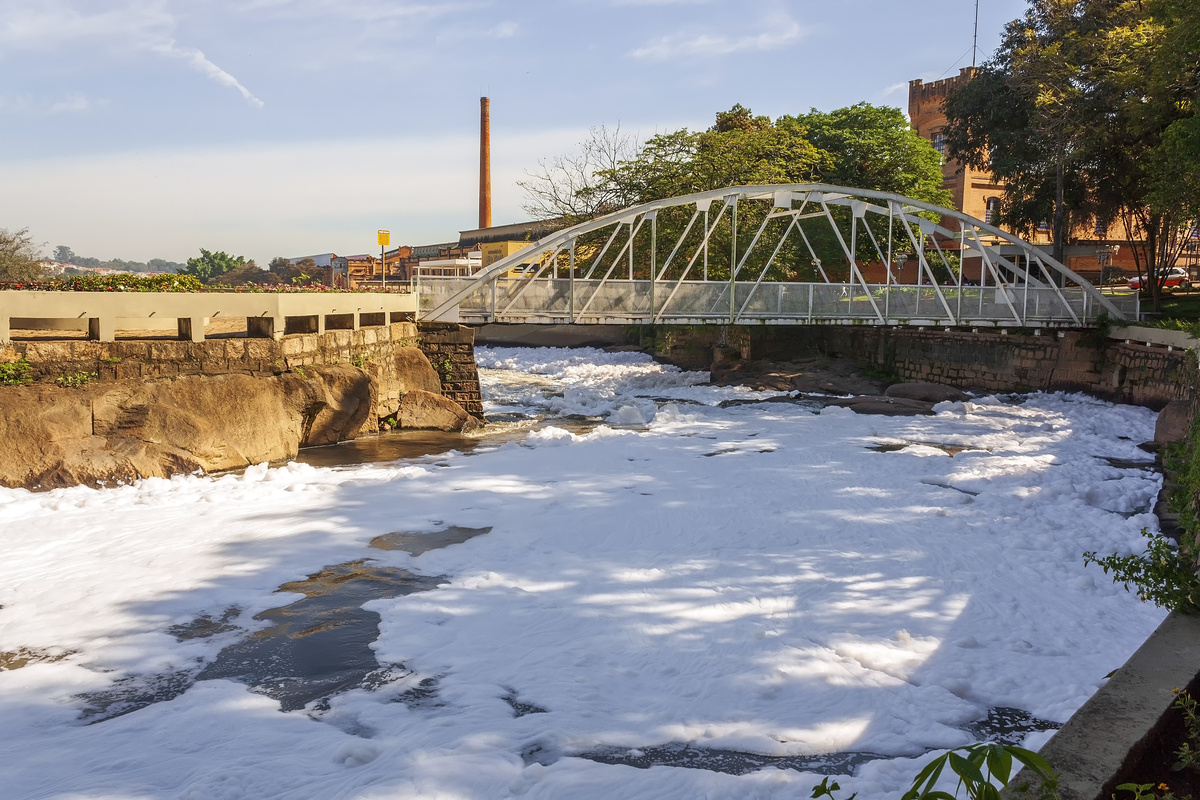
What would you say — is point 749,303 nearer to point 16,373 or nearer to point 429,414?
point 429,414

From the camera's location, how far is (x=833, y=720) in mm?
6523

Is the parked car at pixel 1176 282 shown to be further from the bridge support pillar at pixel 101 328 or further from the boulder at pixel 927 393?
the bridge support pillar at pixel 101 328

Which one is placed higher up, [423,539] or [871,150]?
[871,150]

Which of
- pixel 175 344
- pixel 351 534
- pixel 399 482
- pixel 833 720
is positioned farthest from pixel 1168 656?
pixel 175 344

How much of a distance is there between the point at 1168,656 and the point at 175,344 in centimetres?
1377

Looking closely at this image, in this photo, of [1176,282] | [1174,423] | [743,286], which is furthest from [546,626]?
[1176,282]

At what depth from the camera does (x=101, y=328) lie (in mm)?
13539

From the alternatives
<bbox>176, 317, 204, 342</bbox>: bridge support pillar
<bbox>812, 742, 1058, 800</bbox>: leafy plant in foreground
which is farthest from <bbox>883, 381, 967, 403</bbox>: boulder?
<bbox>812, 742, 1058, 800</bbox>: leafy plant in foreground

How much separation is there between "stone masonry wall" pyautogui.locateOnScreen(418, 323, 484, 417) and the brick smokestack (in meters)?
37.6

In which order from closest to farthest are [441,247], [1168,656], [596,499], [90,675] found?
[1168,656], [90,675], [596,499], [441,247]

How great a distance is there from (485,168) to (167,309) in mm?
47198

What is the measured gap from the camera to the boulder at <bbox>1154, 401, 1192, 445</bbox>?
59.0 ft

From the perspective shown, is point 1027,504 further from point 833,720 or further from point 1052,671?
point 833,720

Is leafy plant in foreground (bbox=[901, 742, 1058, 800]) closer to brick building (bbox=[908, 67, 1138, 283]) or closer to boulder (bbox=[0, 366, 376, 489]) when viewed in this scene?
boulder (bbox=[0, 366, 376, 489])
